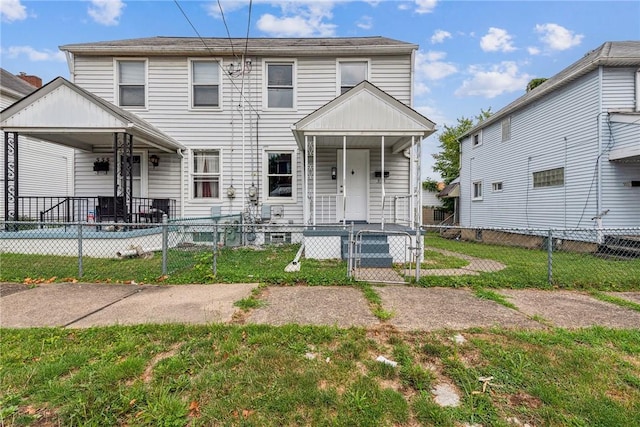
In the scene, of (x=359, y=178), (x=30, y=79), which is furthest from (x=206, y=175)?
(x=30, y=79)

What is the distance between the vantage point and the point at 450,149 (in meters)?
28.2

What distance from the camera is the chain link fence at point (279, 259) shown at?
4.95m

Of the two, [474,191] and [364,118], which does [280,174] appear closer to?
[364,118]

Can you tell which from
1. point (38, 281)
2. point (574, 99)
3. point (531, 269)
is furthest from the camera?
point (574, 99)

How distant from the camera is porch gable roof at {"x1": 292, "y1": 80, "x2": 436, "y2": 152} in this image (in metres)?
7.10

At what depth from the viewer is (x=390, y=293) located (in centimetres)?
436

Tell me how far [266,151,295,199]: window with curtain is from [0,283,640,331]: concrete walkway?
17.4ft

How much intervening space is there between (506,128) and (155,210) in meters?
15.0

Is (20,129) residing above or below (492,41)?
below

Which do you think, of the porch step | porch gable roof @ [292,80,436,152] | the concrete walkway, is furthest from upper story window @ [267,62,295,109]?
the concrete walkway

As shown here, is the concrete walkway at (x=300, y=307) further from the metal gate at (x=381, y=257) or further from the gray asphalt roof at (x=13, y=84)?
the gray asphalt roof at (x=13, y=84)

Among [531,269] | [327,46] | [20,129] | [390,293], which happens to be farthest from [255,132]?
[531,269]

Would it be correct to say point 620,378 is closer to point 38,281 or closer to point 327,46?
point 38,281

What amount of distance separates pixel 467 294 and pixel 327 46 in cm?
819
